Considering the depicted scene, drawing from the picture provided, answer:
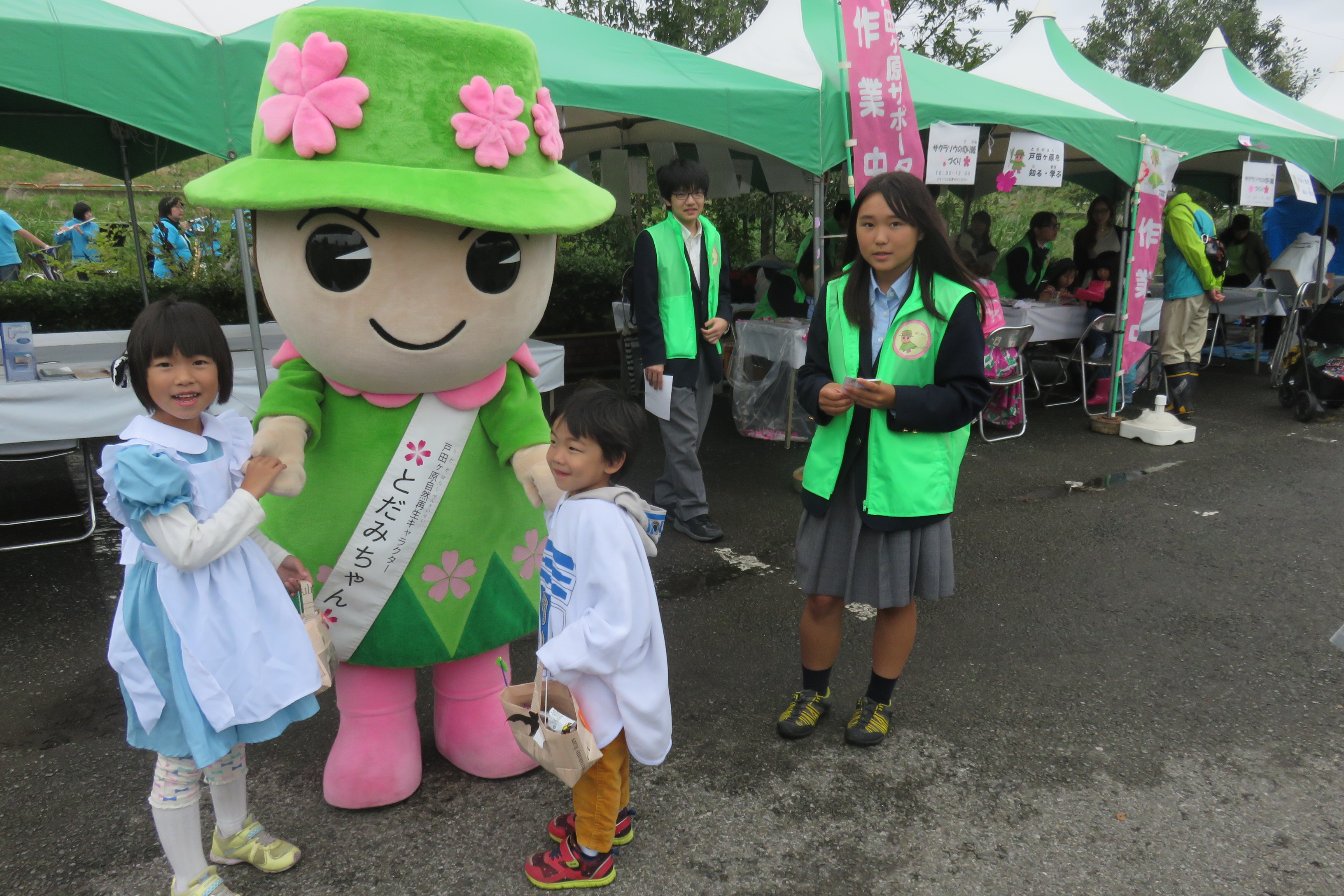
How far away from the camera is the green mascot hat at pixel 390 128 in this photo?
193 cm

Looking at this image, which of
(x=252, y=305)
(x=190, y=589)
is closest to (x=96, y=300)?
(x=252, y=305)

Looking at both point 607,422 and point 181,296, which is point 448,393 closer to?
point 607,422

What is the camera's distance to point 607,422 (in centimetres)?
190

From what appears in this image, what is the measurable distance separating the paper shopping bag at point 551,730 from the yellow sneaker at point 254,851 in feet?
2.44

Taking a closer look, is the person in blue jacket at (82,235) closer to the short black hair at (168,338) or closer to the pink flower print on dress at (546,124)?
the short black hair at (168,338)

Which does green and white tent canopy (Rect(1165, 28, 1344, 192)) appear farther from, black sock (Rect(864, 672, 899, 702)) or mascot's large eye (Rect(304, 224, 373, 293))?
mascot's large eye (Rect(304, 224, 373, 293))

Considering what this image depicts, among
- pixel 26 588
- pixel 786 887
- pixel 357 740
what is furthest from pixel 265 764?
pixel 26 588

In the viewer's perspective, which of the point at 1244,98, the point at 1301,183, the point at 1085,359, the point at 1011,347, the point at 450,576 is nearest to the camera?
the point at 450,576

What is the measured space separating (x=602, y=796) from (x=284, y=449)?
112 cm

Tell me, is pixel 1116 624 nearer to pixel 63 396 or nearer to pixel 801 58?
pixel 801 58

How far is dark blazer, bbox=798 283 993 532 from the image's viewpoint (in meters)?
2.42

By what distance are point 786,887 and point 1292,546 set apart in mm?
3800

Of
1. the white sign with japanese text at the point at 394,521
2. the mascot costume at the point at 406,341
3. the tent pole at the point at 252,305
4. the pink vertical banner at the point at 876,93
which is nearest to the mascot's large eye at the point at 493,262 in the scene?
the mascot costume at the point at 406,341

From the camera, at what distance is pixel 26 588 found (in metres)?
4.09
